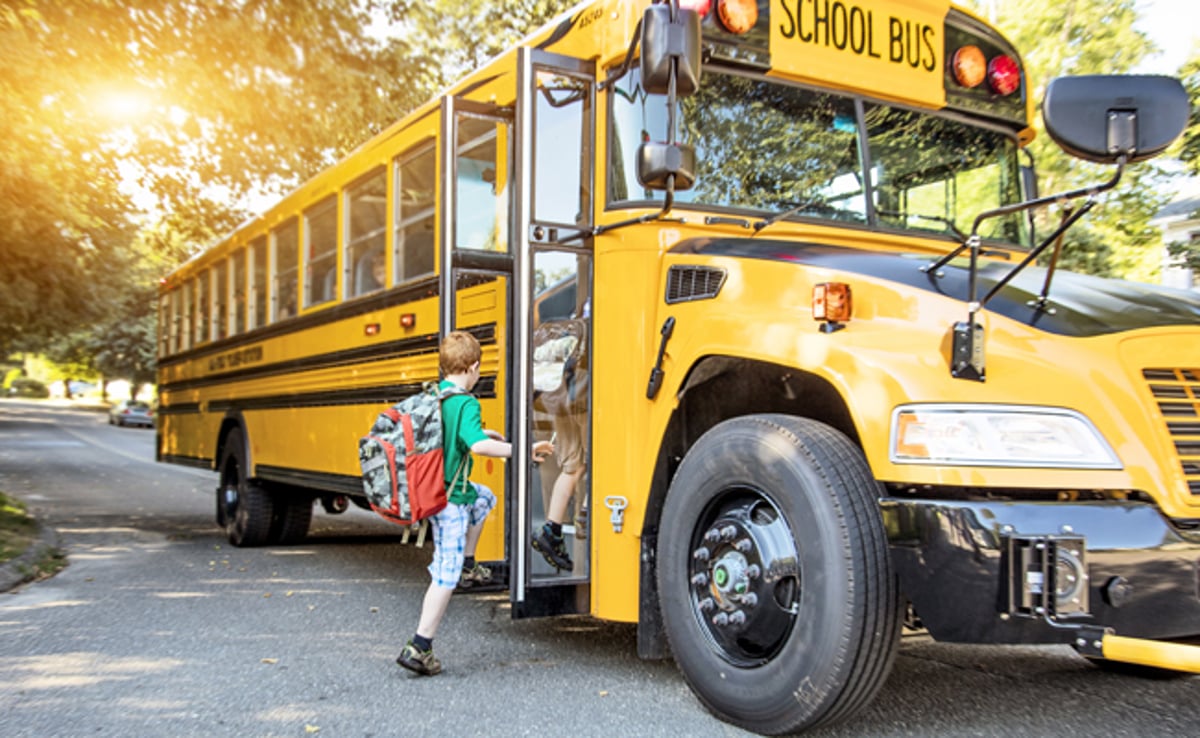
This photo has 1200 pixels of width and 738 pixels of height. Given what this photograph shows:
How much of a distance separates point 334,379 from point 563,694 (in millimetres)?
3428

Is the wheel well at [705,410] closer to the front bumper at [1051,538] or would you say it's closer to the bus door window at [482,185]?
the front bumper at [1051,538]

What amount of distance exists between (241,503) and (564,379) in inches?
202

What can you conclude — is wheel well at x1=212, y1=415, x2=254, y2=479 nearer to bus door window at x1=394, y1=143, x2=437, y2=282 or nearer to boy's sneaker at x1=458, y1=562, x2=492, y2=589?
bus door window at x1=394, y1=143, x2=437, y2=282

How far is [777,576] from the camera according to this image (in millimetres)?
3357

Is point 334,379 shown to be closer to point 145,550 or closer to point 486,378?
point 486,378

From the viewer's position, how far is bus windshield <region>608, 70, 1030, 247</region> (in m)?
4.23

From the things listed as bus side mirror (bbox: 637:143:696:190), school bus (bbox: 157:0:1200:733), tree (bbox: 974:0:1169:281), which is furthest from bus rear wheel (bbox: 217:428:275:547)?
tree (bbox: 974:0:1169:281)

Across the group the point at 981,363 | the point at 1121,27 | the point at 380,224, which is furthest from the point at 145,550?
the point at 1121,27

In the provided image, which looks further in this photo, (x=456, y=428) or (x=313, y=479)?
(x=313, y=479)

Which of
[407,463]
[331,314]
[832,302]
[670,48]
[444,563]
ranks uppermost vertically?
[670,48]

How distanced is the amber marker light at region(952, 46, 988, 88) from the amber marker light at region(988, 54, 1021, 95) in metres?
0.05

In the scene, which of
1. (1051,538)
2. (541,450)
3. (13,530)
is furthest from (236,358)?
(1051,538)

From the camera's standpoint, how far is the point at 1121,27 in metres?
14.2

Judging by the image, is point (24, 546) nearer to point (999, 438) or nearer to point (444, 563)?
point (444, 563)
